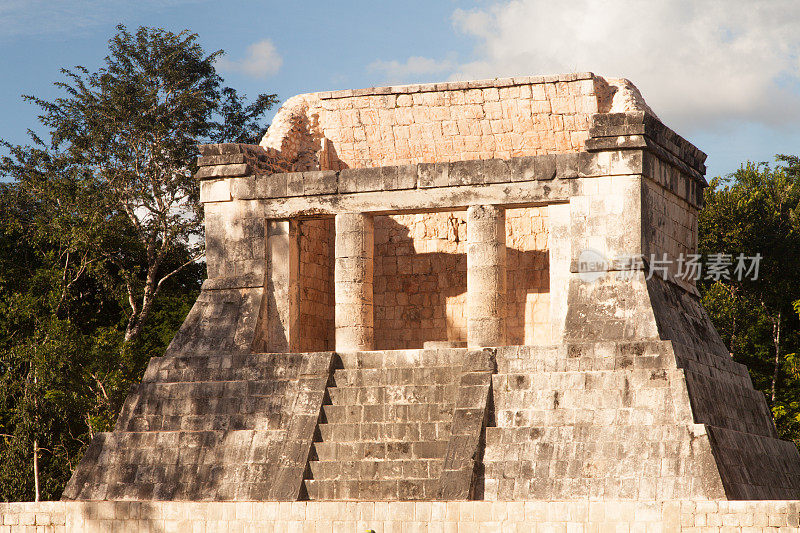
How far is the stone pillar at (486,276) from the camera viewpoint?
17.8 m

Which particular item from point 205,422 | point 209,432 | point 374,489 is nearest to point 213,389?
point 205,422

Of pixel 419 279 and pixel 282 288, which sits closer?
pixel 282 288

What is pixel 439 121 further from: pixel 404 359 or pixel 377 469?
pixel 377 469

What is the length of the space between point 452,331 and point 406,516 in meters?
7.10

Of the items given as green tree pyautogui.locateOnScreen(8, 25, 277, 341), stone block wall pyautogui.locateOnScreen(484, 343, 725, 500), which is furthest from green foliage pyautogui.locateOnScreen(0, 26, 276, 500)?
stone block wall pyautogui.locateOnScreen(484, 343, 725, 500)

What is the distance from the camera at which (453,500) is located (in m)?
14.5

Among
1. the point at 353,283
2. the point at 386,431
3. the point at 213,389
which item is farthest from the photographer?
the point at 353,283

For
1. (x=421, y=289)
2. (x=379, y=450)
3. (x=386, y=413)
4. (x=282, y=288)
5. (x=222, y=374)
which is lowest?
(x=379, y=450)

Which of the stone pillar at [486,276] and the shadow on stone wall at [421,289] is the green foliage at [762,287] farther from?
the stone pillar at [486,276]

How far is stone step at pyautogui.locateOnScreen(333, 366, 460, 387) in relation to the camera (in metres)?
17.0

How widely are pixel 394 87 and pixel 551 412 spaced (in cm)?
729

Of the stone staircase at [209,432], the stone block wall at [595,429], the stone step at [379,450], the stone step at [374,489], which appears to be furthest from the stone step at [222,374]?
the stone block wall at [595,429]

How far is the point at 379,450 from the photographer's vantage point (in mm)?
16266

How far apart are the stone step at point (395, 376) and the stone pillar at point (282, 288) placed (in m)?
1.57
